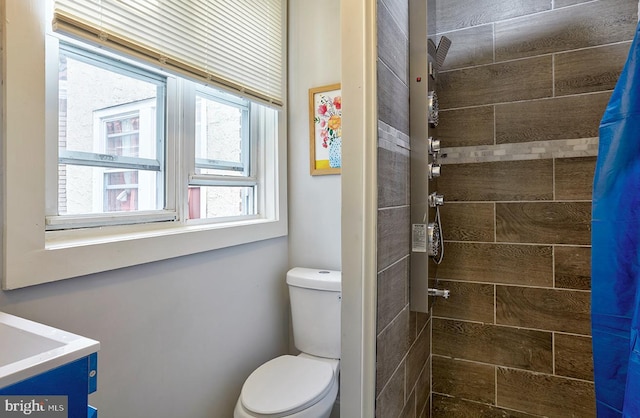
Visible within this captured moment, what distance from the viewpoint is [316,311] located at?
1.80 m

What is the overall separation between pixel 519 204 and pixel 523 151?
0.28 meters

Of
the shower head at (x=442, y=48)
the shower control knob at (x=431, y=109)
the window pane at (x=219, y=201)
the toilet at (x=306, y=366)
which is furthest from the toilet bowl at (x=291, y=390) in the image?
the shower head at (x=442, y=48)

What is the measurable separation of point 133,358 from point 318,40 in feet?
6.07

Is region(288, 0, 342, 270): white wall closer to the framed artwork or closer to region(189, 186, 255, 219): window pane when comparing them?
the framed artwork

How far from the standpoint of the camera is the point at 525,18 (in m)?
1.78

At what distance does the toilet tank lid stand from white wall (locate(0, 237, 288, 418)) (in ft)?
0.62

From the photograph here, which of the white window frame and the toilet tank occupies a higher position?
the white window frame

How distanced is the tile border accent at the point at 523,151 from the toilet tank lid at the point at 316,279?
0.90 m

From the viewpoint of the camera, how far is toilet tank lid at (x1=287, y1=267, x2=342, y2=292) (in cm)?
176

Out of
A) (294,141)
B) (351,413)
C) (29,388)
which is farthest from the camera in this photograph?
(294,141)

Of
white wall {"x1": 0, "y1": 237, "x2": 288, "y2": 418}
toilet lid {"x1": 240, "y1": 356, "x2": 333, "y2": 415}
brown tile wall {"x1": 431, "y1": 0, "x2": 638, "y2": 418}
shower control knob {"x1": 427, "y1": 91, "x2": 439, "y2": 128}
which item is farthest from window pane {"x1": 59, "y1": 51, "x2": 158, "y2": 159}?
brown tile wall {"x1": 431, "y1": 0, "x2": 638, "y2": 418}

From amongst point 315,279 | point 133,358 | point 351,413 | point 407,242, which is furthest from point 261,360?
point 407,242

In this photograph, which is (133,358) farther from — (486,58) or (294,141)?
(486,58)

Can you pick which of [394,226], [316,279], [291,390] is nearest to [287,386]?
[291,390]
